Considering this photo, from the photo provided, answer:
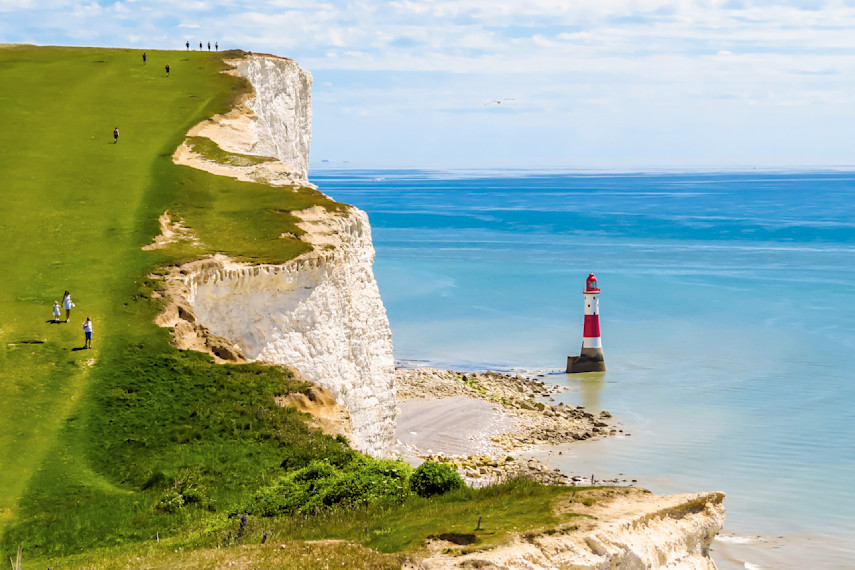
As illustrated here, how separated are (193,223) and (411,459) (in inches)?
534

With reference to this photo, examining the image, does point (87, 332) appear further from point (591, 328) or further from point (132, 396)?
point (591, 328)

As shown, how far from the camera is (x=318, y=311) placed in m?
37.4

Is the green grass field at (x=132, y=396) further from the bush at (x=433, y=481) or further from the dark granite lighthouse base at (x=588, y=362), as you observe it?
the dark granite lighthouse base at (x=588, y=362)

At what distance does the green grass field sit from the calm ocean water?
57.7 feet

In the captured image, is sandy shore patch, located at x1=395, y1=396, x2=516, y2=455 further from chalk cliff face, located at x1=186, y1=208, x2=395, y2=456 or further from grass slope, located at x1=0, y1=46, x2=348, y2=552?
grass slope, located at x1=0, y1=46, x2=348, y2=552

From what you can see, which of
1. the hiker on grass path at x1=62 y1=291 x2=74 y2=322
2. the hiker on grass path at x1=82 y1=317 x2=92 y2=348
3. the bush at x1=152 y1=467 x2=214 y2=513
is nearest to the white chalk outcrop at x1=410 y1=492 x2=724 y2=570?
the bush at x1=152 y1=467 x2=214 y2=513

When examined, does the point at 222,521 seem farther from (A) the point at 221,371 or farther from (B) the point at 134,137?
(B) the point at 134,137

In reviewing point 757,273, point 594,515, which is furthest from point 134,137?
point 757,273

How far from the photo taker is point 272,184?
1826 inches

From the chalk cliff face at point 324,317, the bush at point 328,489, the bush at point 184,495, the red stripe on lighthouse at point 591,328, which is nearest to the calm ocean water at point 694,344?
the red stripe on lighthouse at point 591,328

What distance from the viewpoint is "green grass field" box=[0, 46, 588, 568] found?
21.0 metres

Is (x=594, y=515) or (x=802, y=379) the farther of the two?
(x=802, y=379)

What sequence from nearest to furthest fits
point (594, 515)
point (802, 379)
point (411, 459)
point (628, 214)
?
point (594, 515) < point (411, 459) < point (802, 379) < point (628, 214)

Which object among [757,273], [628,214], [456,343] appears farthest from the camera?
[628,214]
